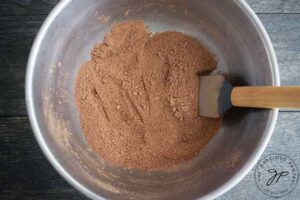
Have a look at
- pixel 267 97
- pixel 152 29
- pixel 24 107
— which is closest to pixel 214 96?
pixel 267 97

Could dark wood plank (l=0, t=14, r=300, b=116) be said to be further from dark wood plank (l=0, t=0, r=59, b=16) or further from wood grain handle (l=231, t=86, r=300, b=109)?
wood grain handle (l=231, t=86, r=300, b=109)

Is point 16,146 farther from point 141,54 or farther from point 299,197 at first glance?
point 299,197

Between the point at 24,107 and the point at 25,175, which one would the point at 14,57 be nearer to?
the point at 24,107

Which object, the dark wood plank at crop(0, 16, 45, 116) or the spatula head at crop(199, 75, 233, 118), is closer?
the spatula head at crop(199, 75, 233, 118)

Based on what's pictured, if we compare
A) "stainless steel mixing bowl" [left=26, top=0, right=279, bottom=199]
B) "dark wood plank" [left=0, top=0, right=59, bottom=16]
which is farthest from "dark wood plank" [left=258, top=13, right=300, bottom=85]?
"dark wood plank" [left=0, top=0, right=59, bottom=16]

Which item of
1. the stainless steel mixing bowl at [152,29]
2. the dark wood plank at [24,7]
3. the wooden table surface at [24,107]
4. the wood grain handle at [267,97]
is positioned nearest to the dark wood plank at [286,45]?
the wooden table surface at [24,107]

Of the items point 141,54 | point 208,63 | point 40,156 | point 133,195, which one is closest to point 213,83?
point 208,63

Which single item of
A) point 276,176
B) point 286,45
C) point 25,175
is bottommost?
point 276,176
